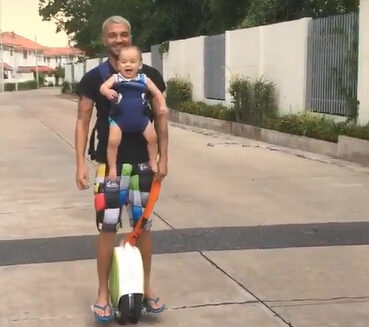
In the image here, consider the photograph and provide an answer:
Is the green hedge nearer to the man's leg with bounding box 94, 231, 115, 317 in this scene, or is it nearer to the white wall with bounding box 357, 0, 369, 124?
the white wall with bounding box 357, 0, 369, 124

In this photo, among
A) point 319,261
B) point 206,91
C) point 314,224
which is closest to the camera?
point 319,261

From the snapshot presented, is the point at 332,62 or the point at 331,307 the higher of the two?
the point at 332,62

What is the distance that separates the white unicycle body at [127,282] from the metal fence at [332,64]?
31.4 feet

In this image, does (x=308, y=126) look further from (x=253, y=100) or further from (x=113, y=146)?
(x=113, y=146)

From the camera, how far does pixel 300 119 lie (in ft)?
47.5

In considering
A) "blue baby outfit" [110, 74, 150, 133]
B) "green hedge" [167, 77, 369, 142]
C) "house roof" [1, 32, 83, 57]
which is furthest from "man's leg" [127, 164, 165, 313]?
"house roof" [1, 32, 83, 57]

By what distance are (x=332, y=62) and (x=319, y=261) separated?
8.74 m

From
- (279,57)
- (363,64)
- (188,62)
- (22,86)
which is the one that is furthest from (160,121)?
(22,86)

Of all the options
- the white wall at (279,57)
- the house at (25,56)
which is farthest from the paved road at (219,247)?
the house at (25,56)

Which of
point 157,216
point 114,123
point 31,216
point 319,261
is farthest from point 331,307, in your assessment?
point 31,216

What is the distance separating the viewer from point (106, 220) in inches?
177

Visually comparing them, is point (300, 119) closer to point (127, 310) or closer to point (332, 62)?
point (332, 62)

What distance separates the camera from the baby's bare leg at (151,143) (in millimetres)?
4453

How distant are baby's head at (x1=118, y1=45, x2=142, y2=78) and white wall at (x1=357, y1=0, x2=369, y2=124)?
9030 mm
